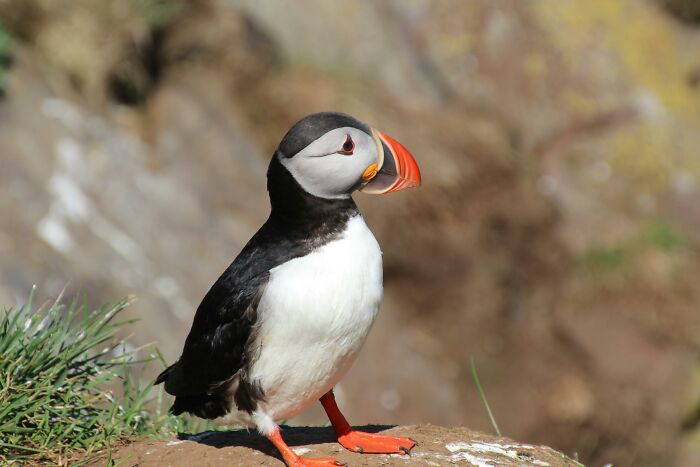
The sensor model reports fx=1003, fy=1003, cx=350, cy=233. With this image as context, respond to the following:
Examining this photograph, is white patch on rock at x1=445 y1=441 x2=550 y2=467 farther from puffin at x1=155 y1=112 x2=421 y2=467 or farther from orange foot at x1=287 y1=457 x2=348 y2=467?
orange foot at x1=287 y1=457 x2=348 y2=467

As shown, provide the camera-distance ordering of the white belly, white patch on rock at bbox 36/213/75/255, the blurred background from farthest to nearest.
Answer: the blurred background
white patch on rock at bbox 36/213/75/255
the white belly

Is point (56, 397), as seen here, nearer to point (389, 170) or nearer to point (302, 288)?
point (302, 288)

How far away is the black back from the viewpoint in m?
3.96

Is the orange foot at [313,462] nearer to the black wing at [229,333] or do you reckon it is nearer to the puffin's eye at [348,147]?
the black wing at [229,333]

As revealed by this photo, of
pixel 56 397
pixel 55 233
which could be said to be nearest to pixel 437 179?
pixel 55 233

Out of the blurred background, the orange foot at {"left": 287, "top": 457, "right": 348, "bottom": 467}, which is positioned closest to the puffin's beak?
the orange foot at {"left": 287, "top": 457, "right": 348, "bottom": 467}

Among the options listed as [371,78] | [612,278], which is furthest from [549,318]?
[371,78]

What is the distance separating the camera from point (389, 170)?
13.2 ft

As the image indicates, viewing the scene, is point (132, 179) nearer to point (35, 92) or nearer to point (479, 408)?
point (35, 92)

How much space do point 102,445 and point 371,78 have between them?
8.07m

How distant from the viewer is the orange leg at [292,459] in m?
3.97

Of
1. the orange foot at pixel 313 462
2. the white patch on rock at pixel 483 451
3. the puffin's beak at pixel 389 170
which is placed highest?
the puffin's beak at pixel 389 170

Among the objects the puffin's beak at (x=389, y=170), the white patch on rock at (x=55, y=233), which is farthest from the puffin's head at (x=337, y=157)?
the white patch on rock at (x=55, y=233)

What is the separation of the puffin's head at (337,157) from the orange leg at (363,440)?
987 mm
